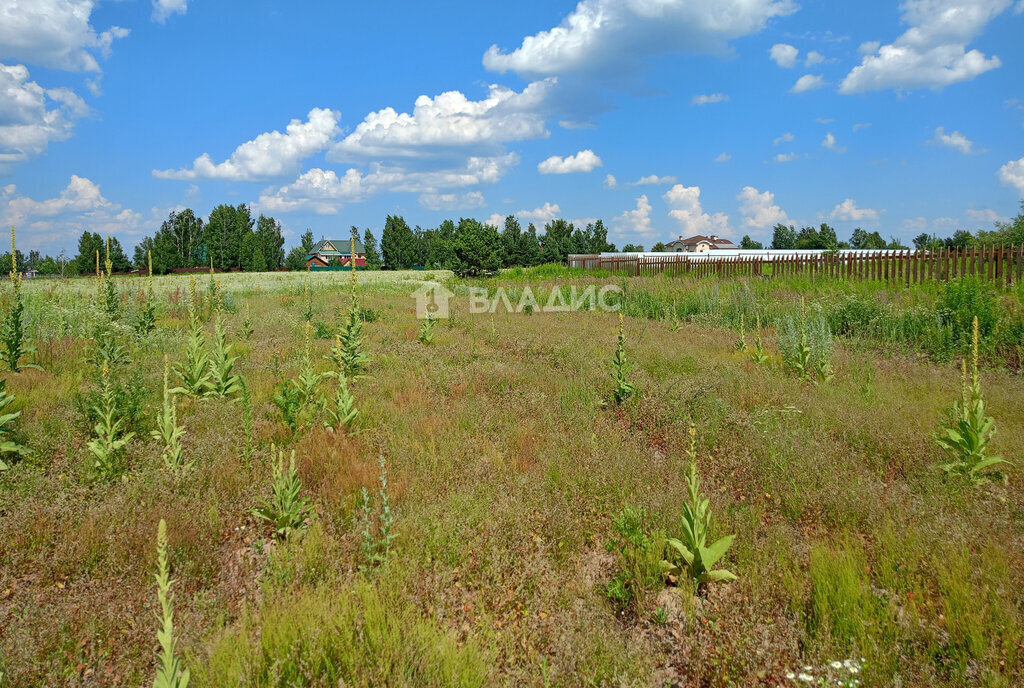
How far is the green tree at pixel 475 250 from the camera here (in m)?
44.6

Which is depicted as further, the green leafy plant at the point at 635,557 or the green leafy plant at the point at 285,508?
the green leafy plant at the point at 285,508

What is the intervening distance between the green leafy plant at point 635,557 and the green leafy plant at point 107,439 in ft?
13.2

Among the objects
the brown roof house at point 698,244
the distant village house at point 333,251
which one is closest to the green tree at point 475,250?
the distant village house at point 333,251

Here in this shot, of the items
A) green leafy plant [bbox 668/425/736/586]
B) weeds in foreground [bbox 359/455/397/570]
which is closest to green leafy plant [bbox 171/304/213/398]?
weeds in foreground [bbox 359/455/397/570]

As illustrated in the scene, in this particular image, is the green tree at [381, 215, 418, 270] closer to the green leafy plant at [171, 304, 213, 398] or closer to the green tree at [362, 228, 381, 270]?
the green tree at [362, 228, 381, 270]

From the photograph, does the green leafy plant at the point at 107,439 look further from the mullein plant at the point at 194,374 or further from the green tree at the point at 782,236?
the green tree at the point at 782,236

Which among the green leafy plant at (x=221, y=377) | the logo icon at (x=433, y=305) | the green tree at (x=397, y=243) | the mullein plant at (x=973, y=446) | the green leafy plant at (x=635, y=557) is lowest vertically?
the green leafy plant at (x=635, y=557)

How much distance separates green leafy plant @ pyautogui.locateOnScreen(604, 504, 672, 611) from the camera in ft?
10.7

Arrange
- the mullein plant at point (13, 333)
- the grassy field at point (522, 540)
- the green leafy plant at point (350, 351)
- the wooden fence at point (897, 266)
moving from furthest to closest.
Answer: the wooden fence at point (897, 266)
the green leafy plant at point (350, 351)
the mullein plant at point (13, 333)
the grassy field at point (522, 540)

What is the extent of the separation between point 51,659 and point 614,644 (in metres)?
2.85

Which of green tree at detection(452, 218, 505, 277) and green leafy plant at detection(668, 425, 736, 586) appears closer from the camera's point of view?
green leafy plant at detection(668, 425, 736, 586)

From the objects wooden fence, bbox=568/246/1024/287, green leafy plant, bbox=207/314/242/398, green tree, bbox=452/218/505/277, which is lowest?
green leafy plant, bbox=207/314/242/398

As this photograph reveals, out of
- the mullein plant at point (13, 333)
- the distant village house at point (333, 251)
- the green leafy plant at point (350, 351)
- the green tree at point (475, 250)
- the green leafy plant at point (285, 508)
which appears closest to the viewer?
the green leafy plant at point (285, 508)

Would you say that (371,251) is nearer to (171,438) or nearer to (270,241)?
Result: (270,241)
